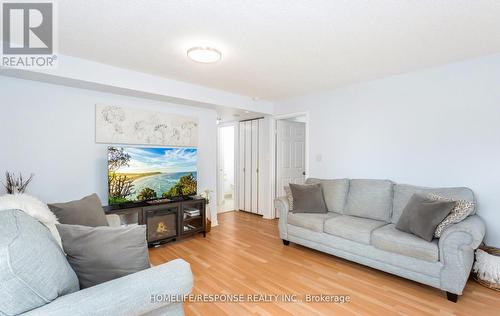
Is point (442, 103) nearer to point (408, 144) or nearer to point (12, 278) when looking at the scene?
point (408, 144)

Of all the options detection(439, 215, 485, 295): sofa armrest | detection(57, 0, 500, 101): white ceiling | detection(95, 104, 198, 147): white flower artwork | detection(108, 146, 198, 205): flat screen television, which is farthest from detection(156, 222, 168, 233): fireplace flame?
detection(439, 215, 485, 295): sofa armrest

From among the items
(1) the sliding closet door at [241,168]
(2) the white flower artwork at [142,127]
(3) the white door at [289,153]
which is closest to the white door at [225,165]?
(1) the sliding closet door at [241,168]

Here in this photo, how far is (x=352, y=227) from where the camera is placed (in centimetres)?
276

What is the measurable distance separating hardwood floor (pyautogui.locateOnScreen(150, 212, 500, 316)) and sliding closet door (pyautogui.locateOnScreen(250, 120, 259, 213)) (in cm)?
159

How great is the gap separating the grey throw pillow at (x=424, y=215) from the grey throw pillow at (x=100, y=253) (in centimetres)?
240

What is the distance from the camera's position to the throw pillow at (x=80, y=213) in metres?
1.99

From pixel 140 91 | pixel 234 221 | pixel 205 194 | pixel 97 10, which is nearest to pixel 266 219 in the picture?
pixel 234 221

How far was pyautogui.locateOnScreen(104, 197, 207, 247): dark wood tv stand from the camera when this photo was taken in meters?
3.07

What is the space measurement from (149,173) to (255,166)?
2365mm

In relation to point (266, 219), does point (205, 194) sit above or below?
above

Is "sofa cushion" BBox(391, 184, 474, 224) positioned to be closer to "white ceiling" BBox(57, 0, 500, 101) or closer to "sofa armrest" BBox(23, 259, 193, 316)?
"white ceiling" BBox(57, 0, 500, 101)

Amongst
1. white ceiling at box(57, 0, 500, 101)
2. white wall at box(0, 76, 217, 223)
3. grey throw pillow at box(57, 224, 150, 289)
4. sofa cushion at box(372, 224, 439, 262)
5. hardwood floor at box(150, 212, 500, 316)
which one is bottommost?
hardwood floor at box(150, 212, 500, 316)

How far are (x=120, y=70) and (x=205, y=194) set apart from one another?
6.85 ft

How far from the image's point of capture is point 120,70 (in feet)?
9.66
